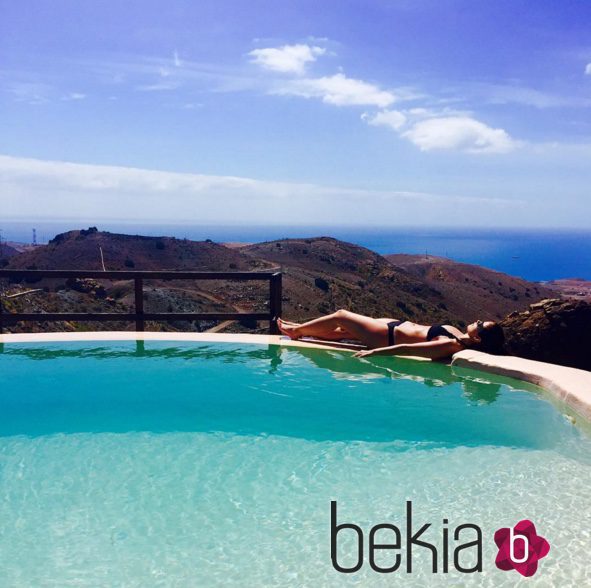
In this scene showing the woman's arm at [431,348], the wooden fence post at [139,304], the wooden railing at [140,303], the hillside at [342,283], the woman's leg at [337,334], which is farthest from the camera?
the hillside at [342,283]

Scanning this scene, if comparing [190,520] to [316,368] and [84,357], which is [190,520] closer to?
[316,368]

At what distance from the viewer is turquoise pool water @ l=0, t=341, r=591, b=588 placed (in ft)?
10.0

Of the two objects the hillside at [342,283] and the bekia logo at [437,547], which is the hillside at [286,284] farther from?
the bekia logo at [437,547]

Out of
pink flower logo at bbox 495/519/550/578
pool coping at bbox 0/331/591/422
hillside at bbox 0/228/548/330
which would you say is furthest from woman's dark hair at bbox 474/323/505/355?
hillside at bbox 0/228/548/330

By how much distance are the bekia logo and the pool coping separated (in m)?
2.16

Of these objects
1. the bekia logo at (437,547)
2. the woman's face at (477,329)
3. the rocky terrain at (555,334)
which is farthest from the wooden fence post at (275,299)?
the bekia logo at (437,547)

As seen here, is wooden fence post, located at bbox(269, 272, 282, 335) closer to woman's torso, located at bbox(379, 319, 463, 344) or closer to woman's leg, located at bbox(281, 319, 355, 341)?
woman's leg, located at bbox(281, 319, 355, 341)

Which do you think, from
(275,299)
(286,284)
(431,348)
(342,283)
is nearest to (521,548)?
(431,348)

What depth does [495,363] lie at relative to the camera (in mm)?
6547

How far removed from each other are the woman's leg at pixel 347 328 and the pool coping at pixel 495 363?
0.15 m

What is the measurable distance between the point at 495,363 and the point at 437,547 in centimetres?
366

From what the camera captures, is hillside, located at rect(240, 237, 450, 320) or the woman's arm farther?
hillside, located at rect(240, 237, 450, 320)

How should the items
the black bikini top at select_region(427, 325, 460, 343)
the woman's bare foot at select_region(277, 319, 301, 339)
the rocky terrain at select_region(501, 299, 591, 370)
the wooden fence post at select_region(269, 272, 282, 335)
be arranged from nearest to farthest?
the rocky terrain at select_region(501, 299, 591, 370)
the black bikini top at select_region(427, 325, 460, 343)
the woman's bare foot at select_region(277, 319, 301, 339)
the wooden fence post at select_region(269, 272, 282, 335)

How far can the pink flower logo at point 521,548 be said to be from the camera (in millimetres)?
3007
